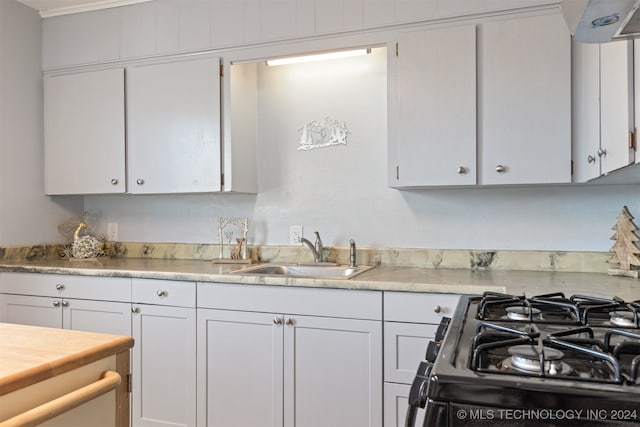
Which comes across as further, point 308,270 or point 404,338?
point 308,270

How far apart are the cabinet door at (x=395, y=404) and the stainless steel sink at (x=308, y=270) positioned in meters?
0.66

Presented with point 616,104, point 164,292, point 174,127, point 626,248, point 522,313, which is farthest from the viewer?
point 174,127

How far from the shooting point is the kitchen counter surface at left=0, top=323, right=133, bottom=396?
87cm

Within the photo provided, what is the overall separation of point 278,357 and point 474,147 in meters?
1.31

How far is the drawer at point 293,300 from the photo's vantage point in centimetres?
193

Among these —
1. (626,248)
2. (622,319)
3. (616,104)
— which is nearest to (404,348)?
(622,319)

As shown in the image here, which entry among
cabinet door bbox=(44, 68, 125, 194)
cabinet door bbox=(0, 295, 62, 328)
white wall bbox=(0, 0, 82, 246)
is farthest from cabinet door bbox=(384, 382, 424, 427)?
white wall bbox=(0, 0, 82, 246)

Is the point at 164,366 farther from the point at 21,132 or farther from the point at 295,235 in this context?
the point at 21,132

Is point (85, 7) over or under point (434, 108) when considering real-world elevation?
over

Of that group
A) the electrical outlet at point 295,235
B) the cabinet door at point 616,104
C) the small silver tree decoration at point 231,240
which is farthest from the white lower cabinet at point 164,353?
the cabinet door at point 616,104

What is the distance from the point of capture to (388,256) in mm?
2541

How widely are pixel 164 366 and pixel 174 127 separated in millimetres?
1305

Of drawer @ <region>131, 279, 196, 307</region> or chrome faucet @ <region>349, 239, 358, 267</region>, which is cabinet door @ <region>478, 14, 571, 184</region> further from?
drawer @ <region>131, 279, 196, 307</region>

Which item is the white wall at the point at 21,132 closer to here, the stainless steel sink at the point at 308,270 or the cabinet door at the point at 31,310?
the cabinet door at the point at 31,310
